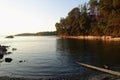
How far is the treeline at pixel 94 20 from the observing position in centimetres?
10631

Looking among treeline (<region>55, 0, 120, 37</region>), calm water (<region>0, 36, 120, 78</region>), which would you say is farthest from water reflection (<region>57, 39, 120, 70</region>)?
treeline (<region>55, 0, 120, 37</region>)

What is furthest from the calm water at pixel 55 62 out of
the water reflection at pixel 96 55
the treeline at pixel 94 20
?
the treeline at pixel 94 20

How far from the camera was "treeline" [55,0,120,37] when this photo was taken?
106 metres

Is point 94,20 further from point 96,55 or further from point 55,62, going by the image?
point 55,62

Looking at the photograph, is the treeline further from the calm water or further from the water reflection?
the calm water

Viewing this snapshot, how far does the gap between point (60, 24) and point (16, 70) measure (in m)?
160

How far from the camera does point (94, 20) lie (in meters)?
146

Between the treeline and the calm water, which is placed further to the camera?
the treeline

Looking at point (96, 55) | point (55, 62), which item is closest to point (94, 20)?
point (96, 55)

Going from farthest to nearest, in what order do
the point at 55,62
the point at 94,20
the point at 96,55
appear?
1. the point at 94,20
2. the point at 96,55
3. the point at 55,62

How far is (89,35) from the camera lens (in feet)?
482

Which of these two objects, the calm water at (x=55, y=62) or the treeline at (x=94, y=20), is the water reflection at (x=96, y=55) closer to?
the calm water at (x=55, y=62)

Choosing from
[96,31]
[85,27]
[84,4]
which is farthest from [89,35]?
[84,4]

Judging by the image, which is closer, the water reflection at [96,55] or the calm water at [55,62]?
the calm water at [55,62]
